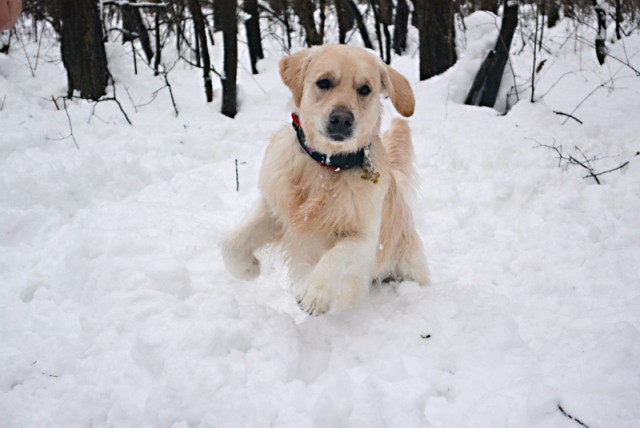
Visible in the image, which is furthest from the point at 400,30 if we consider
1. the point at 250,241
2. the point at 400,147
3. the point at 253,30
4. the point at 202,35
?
the point at 250,241

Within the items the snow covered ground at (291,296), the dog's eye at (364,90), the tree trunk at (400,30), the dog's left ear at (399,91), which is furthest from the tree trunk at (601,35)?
the tree trunk at (400,30)

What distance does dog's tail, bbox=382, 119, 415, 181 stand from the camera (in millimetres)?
3475

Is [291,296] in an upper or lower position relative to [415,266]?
lower

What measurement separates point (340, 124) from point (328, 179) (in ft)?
1.08

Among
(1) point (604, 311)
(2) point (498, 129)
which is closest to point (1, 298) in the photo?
(1) point (604, 311)

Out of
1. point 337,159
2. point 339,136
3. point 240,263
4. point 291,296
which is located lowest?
point 291,296

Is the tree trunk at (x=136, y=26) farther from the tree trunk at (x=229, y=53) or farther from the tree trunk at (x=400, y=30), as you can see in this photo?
the tree trunk at (x=400, y=30)

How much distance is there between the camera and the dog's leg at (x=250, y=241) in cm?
284

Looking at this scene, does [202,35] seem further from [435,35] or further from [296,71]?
[296,71]

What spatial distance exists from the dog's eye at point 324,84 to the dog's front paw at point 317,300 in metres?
1.10

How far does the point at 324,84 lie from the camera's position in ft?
8.85

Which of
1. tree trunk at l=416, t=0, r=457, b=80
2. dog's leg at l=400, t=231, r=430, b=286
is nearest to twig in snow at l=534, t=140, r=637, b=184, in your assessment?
dog's leg at l=400, t=231, r=430, b=286

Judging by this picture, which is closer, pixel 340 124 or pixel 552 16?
pixel 340 124

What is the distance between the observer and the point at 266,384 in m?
2.00
